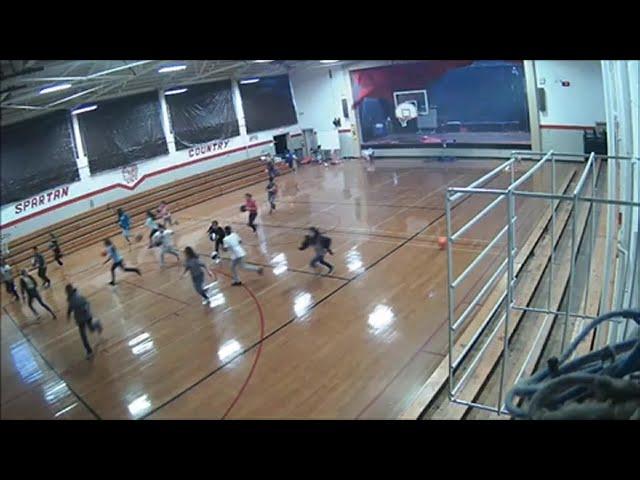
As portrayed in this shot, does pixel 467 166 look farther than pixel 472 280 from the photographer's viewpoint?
Yes

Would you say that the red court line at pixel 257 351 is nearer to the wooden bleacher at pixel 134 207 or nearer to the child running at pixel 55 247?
the wooden bleacher at pixel 134 207

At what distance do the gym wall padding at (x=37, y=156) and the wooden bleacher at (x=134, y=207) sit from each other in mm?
212

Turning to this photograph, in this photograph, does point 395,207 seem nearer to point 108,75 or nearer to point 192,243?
point 192,243

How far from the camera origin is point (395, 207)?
31.6 ft

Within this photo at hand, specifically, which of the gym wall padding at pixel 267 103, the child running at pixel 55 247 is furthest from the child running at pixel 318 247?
the child running at pixel 55 247

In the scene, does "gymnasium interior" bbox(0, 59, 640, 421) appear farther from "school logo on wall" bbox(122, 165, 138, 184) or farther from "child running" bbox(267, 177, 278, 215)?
"child running" bbox(267, 177, 278, 215)

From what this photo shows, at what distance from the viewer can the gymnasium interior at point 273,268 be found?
7.41 ft

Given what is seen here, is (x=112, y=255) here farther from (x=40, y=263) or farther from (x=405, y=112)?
(x=405, y=112)

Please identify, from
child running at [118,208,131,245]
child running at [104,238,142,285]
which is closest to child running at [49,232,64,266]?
child running at [104,238,142,285]

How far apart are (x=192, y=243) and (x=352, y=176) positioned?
5.17 meters

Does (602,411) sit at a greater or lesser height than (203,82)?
lesser
